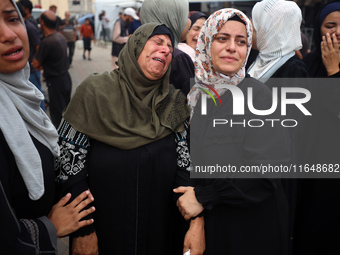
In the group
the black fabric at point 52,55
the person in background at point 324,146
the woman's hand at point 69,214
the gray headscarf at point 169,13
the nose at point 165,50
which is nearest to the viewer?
the woman's hand at point 69,214

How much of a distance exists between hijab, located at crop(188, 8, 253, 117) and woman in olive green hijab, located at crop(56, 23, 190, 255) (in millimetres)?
164

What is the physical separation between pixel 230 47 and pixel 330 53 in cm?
118

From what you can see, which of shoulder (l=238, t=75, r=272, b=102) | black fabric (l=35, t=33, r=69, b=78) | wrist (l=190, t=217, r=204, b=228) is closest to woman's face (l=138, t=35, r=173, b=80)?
shoulder (l=238, t=75, r=272, b=102)

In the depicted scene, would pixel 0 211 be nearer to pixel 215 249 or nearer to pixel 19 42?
pixel 19 42

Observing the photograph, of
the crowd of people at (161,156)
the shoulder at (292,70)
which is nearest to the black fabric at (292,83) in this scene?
the shoulder at (292,70)

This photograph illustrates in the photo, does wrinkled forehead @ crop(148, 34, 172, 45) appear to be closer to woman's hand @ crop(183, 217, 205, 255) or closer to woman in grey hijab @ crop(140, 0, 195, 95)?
woman in grey hijab @ crop(140, 0, 195, 95)

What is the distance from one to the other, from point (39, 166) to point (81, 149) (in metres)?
0.41

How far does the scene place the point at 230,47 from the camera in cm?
168

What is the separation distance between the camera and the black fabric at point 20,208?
3.87ft

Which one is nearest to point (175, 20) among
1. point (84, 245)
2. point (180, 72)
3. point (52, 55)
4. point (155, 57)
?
point (180, 72)

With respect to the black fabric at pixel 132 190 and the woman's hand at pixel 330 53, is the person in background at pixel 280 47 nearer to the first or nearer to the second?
the woman's hand at pixel 330 53

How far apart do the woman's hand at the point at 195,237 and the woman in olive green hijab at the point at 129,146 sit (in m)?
0.22

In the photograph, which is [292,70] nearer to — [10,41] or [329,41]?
[329,41]

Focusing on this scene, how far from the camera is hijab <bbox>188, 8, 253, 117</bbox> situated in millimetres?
1704
